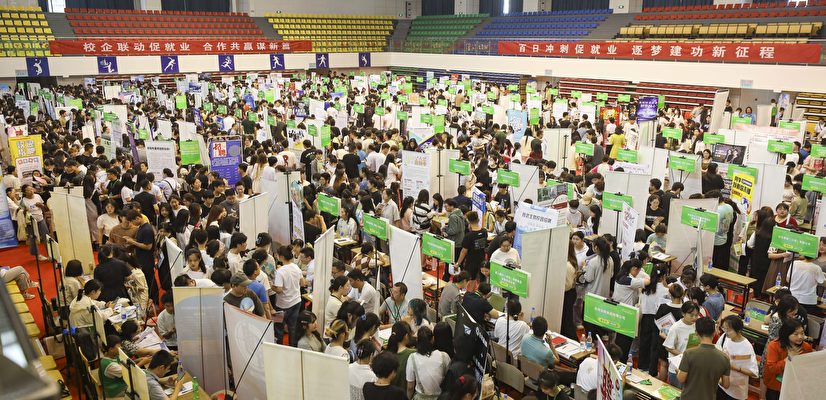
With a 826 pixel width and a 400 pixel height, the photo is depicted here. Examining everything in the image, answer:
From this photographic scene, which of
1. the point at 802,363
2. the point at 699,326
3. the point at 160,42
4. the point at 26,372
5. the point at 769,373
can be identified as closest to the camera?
the point at 26,372

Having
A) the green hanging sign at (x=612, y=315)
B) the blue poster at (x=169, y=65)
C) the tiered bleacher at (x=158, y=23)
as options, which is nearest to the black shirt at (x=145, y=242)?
the green hanging sign at (x=612, y=315)

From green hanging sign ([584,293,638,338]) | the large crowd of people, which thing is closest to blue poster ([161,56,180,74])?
the large crowd of people

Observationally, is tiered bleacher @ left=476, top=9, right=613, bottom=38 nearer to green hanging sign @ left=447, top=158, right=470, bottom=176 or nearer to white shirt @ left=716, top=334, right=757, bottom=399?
green hanging sign @ left=447, top=158, right=470, bottom=176

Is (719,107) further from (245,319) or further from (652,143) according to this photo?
(245,319)

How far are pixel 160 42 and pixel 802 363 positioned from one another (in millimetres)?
29370

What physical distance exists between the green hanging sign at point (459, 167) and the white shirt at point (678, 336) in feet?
19.2

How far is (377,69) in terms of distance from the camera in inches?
1453

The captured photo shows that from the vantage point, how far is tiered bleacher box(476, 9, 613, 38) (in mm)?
29516

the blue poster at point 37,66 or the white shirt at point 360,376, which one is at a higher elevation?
the blue poster at point 37,66

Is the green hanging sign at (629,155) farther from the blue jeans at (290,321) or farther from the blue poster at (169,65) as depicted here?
the blue poster at (169,65)

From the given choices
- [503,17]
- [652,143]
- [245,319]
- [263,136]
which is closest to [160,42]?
[263,136]

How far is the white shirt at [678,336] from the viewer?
621cm

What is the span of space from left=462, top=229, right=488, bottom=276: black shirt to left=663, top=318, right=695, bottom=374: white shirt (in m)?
2.99

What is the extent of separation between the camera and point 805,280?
25.2 feet
